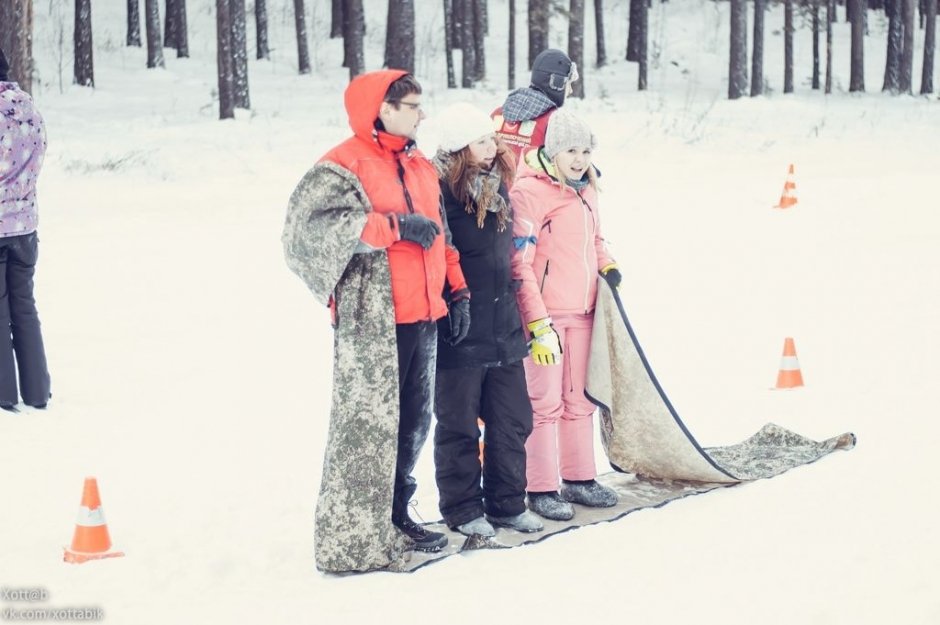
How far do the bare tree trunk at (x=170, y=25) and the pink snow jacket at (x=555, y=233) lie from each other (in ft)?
103

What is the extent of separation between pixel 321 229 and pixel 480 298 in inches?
32.4

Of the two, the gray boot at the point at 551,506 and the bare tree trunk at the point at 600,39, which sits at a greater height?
the bare tree trunk at the point at 600,39

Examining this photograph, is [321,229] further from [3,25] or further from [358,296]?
Answer: [3,25]

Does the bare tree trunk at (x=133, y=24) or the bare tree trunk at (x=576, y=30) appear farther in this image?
the bare tree trunk at (x=133, y=24)

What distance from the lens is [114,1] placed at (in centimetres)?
4122

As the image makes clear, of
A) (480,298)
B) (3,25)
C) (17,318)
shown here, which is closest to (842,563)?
(480,298)

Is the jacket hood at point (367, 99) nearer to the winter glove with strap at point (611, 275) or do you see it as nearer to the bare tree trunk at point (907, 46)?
the winter glove with strap at point (611, 275)

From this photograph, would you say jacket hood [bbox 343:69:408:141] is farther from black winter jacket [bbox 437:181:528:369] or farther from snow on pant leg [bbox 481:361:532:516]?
snow on pant leg [bbox 481:361:532:516]

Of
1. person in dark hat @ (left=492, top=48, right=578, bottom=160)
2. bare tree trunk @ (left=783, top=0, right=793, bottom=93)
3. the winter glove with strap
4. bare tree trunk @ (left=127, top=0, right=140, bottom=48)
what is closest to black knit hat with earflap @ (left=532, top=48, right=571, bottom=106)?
person in dark hat @ (left=492, top=48, right=578, bottom=160)

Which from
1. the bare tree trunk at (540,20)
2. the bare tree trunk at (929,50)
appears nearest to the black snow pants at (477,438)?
the bare tree trunk at (540,20)

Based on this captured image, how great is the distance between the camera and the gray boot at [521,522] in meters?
5.36

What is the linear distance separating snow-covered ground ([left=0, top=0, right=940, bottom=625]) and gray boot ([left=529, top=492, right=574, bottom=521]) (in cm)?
27

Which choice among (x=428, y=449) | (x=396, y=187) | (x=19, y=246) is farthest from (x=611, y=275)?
(x=19, y=246)

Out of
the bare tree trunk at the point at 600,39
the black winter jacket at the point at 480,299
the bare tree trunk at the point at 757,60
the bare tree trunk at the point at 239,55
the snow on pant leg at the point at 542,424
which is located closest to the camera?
the black winter jacket at the point at 480,299
